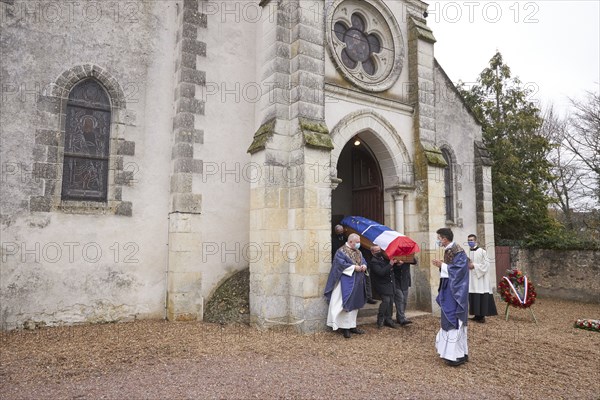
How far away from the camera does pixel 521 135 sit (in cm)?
1667

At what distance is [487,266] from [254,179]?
538 centimetres

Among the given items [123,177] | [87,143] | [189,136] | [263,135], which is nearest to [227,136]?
[189,136]

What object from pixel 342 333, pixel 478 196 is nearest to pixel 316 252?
pixel 342 333

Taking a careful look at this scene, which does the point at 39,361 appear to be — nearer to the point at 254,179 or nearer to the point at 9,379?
the point at 9,379

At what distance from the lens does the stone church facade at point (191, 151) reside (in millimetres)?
7301

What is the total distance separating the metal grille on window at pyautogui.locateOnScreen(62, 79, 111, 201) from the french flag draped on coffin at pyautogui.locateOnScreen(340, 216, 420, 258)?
517 centimetres

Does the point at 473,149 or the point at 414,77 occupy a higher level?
the point at 414,77

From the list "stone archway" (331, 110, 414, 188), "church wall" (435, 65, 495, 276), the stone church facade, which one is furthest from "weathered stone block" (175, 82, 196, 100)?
"church wall" (435, 65, 495, 276)

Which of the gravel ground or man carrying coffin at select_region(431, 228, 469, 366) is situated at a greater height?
man carrying coffin at select_region(431, 228, 469, 366)

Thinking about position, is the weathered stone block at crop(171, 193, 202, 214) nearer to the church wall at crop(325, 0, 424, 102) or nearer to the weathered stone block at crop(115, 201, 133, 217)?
the weathered stone block at crop(115, 201, 133, 217)

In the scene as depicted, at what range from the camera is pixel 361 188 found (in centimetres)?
1072

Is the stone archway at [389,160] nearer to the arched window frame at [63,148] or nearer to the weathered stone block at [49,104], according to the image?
the arched window frame at [63,148]

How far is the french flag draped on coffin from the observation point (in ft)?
25.3

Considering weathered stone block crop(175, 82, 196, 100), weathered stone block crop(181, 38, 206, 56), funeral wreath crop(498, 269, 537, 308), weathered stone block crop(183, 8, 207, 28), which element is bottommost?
funeral wreath crop(498, 269, 537, 308)
